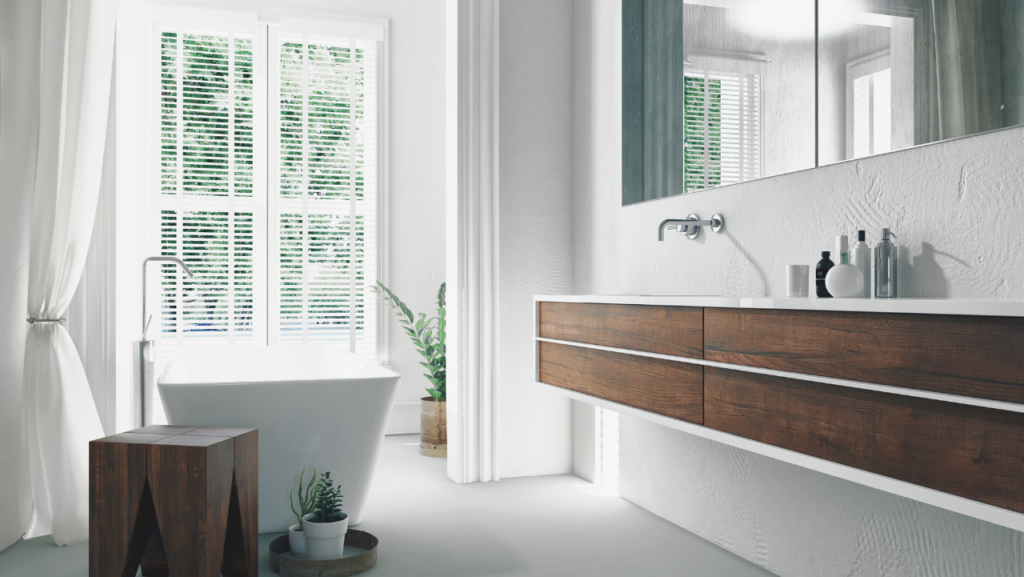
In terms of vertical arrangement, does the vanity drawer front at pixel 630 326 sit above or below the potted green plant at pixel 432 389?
above

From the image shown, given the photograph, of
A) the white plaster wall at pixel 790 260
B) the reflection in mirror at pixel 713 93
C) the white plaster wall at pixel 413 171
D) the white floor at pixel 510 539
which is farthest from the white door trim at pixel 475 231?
the white plaster wall at pixel 413 171

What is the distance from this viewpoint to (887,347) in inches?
51.7

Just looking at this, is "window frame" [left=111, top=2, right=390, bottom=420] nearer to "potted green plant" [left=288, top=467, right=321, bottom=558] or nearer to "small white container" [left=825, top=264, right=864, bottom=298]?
"potted green plant" [left=288, top=467, right=321, bottom=558]

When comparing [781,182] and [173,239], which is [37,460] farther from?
[781,182]

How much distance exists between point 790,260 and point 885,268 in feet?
1.28

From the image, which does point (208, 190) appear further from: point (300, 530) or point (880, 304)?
point (880, 304)

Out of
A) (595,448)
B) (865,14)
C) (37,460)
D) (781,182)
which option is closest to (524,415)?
(595,448)

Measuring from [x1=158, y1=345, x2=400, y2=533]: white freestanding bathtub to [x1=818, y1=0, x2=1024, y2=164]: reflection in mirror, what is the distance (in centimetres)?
156

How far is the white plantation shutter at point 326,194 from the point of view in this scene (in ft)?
13.5

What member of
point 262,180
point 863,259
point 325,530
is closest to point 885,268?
point 863,259

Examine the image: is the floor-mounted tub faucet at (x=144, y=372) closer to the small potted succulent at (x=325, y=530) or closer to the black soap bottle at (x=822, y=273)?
the small potted succulent at (x=325, y=530)

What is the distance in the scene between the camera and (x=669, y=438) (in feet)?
8.52

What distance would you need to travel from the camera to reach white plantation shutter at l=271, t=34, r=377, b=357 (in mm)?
4109

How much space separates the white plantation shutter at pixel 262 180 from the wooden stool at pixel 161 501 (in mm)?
2153
